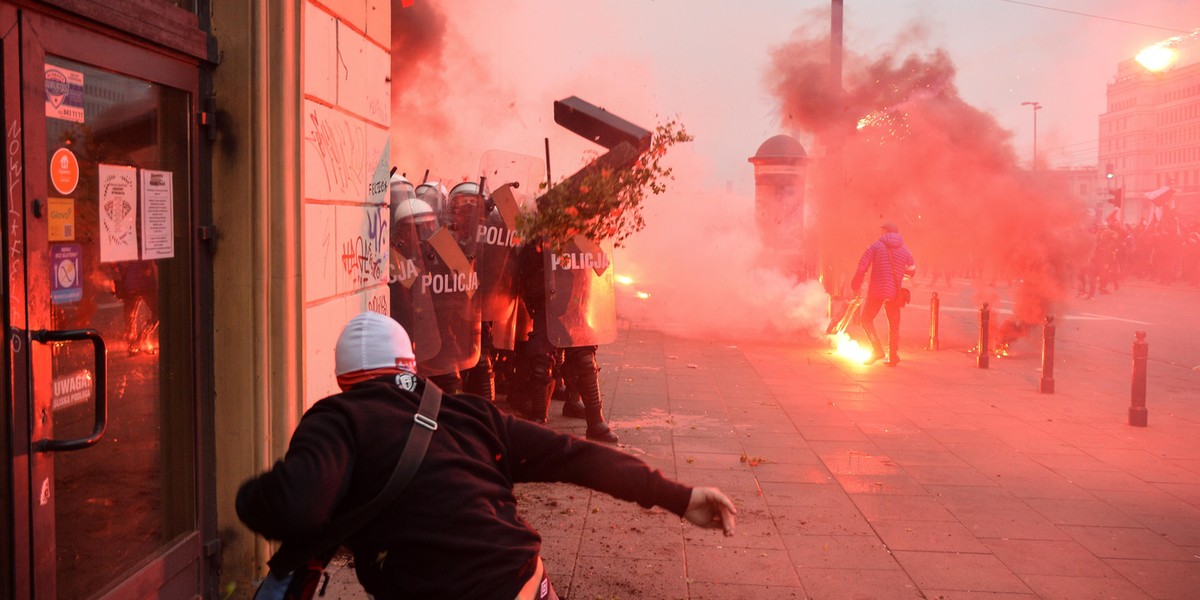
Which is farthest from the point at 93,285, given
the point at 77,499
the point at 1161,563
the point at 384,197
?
the point at 1161,563

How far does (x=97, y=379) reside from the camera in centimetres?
300

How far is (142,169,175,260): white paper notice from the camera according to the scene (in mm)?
3709

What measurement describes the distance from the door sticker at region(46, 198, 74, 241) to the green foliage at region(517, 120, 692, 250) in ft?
14.6

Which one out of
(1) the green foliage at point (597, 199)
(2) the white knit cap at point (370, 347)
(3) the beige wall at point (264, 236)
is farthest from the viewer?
(1) the green foliage at point (597, 199)

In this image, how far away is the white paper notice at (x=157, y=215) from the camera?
3.71m

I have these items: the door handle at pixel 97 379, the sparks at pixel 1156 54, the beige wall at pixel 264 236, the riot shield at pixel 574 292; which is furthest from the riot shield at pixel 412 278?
the sparks at pixel 1156 54

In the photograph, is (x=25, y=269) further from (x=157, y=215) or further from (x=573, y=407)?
(x=573, y=407)

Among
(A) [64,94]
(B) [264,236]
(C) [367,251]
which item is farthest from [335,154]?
(A) [64,94]

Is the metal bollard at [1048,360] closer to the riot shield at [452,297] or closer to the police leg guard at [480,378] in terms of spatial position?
the police leg guard at [480,378]

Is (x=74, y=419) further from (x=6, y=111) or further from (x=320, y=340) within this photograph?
(x=320, y=340)

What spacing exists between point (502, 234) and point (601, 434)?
1715mm

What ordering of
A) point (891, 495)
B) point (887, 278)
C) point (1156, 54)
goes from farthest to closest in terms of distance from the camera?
point (1156, 54)
point (887, 278)
point (891, 495)

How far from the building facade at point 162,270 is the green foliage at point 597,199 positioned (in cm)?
243

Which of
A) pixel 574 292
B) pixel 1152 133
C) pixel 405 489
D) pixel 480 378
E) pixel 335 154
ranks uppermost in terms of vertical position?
pixel 1152 133
